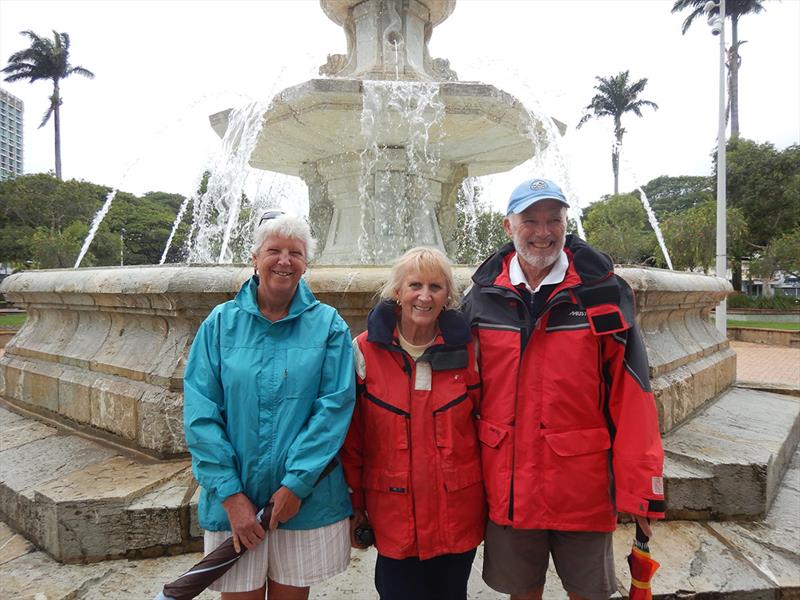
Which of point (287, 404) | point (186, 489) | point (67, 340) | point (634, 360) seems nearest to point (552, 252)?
point (634, 360)

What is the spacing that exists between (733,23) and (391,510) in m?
45.4

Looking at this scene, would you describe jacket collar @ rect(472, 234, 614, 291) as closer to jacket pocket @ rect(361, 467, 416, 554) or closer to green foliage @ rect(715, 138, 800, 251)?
jacket pocket @ rect(361, 467, 416, 554)

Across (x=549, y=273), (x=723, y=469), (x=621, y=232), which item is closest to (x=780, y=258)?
(x=621, y=232)

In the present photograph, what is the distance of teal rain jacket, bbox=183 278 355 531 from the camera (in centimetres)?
156

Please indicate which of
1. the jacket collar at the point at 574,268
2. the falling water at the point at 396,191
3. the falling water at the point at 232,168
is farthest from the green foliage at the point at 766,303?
the jacket collar at the point at 574,268

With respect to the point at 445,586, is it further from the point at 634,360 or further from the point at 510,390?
the point at 634,360

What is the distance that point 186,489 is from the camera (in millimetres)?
2520

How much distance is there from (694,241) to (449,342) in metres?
27.4

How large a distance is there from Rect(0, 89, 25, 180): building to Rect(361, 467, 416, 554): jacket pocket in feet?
256

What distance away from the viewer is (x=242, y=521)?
1547mm

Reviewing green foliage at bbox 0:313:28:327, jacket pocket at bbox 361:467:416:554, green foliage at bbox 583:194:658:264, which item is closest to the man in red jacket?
jacket pocket at bbox 361:467:416:554

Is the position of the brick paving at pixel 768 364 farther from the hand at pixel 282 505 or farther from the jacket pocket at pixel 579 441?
the hand at pixel 282 505

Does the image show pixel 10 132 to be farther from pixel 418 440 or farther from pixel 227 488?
pixel 418 440

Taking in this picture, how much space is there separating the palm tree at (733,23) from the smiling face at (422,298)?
137 feet
